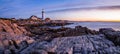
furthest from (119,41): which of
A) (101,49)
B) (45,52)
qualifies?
(45,52)

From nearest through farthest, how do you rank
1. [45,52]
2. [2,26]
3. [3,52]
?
[45,52] < [3,52] < [2,26]

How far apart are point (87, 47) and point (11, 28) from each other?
1058cm

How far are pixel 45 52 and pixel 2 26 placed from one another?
972 cm

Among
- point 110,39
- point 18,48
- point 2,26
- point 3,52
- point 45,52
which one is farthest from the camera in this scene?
point 2,26

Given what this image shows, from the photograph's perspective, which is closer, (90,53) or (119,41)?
(90,53)

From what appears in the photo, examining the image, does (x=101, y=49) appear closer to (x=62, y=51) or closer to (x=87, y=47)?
(x=87, y=47)

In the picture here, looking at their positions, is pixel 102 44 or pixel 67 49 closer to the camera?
pixel 67 49

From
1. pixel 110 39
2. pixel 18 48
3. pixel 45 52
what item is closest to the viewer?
pixel 45 52

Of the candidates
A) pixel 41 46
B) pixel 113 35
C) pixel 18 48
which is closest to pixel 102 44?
pixel 113 35

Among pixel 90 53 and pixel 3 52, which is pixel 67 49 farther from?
pixel 3 52

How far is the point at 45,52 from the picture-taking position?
14.7 meters

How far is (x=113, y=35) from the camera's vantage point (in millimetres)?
20047

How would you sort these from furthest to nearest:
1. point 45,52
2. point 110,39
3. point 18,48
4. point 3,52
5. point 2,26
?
point 2,26, point 110,39, point 18,48, point 3,52, point 45,52

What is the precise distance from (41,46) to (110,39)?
6.99 m
